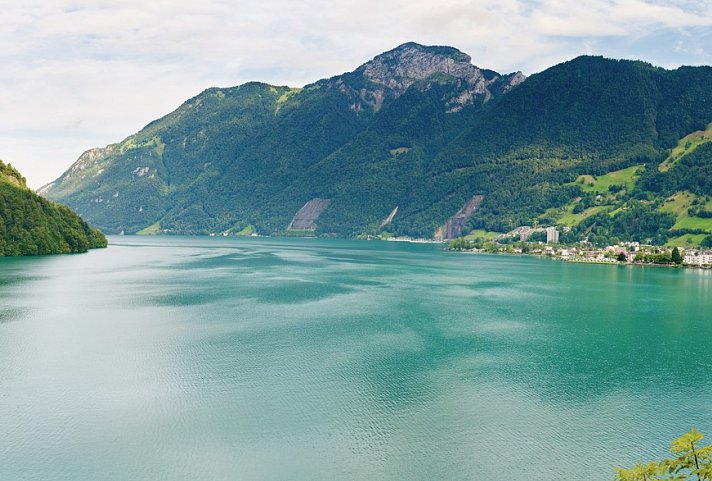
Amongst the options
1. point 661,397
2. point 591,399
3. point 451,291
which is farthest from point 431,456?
point 451,291

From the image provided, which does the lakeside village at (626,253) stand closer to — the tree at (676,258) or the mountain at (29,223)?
the tree at (676,258)

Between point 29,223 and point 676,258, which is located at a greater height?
point 29,223

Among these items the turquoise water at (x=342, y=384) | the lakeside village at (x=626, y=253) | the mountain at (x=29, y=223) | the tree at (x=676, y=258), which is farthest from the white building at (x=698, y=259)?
the mountain at (x=29, y=223)

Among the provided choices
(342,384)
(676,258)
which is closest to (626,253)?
(676,258)

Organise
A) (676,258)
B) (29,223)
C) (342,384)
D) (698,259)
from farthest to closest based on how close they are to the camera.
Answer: (676,258) → (698,259) → (29,223) → (342,384)

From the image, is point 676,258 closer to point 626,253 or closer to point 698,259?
point 698,259
